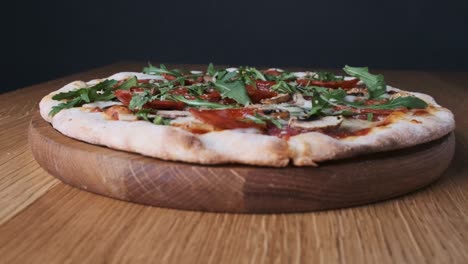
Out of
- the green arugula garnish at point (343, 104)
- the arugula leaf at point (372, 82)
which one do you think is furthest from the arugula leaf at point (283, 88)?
the arugula leaf at point (372, 82)

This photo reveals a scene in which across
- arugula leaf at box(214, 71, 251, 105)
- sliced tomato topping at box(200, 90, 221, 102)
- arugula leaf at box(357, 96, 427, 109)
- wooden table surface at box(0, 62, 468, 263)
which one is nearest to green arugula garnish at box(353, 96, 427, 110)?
arugula leaf at box(357, 96, 427, 109)

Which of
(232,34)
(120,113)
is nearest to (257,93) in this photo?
(120,113)

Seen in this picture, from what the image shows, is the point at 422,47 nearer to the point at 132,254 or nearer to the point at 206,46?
the point at 206,46

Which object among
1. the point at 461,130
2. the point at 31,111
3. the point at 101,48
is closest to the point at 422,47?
the point at 101,48

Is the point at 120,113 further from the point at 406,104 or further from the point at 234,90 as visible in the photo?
the point at 406,104

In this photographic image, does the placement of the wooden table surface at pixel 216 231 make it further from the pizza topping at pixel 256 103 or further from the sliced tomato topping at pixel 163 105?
the sliced tomato topping at pixel 163 105

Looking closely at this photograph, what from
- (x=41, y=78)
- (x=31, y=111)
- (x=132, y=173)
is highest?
(x=132, y=173)

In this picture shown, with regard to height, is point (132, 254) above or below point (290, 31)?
above
